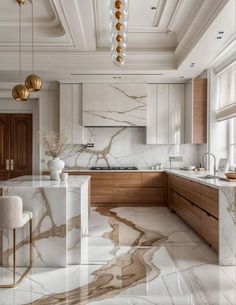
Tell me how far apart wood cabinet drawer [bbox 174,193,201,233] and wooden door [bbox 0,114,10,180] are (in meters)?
3.79

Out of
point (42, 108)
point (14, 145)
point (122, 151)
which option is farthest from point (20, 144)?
point (122, 151)

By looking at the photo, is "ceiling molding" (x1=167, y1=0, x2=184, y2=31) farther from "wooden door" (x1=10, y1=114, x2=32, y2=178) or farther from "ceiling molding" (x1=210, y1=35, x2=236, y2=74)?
"wooden door" (x1=10, y1=114, x2=32, y2=178)

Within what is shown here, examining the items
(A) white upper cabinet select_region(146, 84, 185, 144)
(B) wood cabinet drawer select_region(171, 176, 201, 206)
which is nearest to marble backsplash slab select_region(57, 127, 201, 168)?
(A) white upper cabinet select_region(146, 84, 185, 144)

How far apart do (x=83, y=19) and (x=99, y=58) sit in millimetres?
1454

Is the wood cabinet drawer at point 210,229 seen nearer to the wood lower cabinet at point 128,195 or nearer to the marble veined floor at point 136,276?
the marble veined floor at point 136,276

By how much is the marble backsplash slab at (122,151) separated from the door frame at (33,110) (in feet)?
2.35

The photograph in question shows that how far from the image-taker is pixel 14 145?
7414mm

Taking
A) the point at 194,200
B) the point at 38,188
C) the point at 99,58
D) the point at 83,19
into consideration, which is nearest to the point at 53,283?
the point at 38,188

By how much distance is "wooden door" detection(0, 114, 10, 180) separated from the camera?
7.40 m

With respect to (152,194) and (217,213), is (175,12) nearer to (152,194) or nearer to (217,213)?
(217,213)

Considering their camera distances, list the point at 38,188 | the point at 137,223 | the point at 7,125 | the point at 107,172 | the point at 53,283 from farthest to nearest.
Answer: the point at 7,125, the point at 107,172, the point at 137,223, the point at 38,188, the point at 53,283

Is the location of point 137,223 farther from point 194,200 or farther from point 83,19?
point 83,19

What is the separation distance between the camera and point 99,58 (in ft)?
19.8

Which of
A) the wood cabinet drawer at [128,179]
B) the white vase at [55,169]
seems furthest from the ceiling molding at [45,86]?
the white vase at [55,169]
